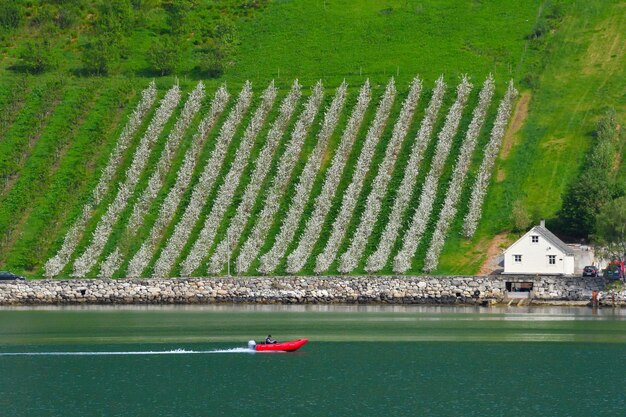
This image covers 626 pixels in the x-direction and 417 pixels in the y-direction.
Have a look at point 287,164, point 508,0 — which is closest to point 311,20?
point 508,0

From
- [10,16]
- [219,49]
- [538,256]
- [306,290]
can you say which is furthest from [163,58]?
[538,256]

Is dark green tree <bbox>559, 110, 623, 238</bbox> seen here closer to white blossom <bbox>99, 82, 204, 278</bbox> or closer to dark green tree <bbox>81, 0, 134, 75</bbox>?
white blossom <bbox>99, 82, 204, 278</bbox>

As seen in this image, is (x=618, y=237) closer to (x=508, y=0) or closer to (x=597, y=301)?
(x=597, y=301)

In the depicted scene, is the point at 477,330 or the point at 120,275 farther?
the point at 120,275

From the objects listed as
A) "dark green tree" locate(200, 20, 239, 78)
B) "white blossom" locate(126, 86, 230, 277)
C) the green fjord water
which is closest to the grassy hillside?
"dark green tree" locate(200, 20, 239, 78)

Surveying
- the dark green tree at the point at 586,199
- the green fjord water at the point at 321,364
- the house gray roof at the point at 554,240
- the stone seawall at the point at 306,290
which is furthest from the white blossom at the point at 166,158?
the dark green tree at the point at 586,199

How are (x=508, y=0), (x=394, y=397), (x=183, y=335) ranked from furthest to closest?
(x=508, y=0), (x=183, y=335), (x=394, y=397)
